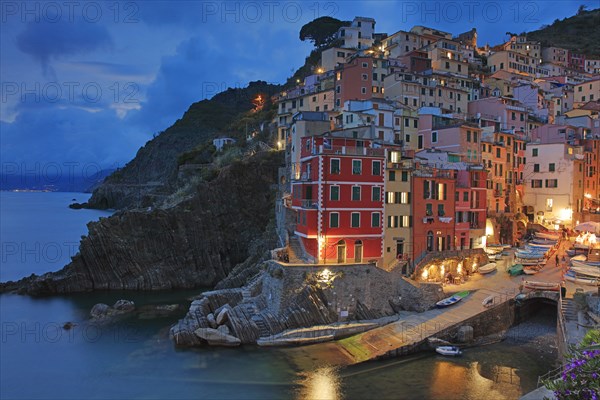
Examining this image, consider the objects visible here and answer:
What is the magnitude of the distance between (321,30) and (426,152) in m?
74.6

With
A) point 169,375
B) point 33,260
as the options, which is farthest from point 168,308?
point 33,260

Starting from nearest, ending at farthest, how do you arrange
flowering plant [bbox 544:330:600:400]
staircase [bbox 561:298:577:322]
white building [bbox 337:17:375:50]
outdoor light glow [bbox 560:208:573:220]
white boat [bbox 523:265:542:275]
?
1. flowering plant [bbox 544:330:600:400]
2. staircase [bbox 561:298:577:322]
3. white boat [bbox 523:265:542:275]
4. outdoor light glow [bbox 560:208:573:220]
5. white building [bbox 337:17:375:50]

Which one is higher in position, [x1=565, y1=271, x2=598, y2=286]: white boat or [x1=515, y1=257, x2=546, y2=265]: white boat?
[x1=515, y1=257, x2=546, y2=265]: white boat

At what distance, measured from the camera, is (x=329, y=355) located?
1178 inches

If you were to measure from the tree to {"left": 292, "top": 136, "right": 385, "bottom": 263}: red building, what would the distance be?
256 feet

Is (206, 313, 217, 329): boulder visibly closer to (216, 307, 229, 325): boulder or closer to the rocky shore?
the rocky shore

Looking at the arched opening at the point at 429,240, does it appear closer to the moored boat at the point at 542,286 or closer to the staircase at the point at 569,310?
the moored boat at the point at 542,286

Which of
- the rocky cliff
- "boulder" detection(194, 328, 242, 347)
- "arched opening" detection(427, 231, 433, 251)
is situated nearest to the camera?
"boulder" detection(194, 328, 242, 347)

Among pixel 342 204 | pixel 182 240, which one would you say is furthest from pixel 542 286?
pixel 182 240

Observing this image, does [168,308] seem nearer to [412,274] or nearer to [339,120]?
[412,274]

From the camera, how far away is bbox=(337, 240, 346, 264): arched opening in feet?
120

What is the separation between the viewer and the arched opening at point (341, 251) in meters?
36.4

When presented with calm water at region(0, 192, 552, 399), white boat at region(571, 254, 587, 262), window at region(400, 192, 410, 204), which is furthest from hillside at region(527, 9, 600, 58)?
calm water at region(0, 192, 552, 399)

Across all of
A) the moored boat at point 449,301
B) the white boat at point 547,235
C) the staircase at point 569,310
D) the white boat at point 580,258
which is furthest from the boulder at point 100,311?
the white boat at point 547,235
